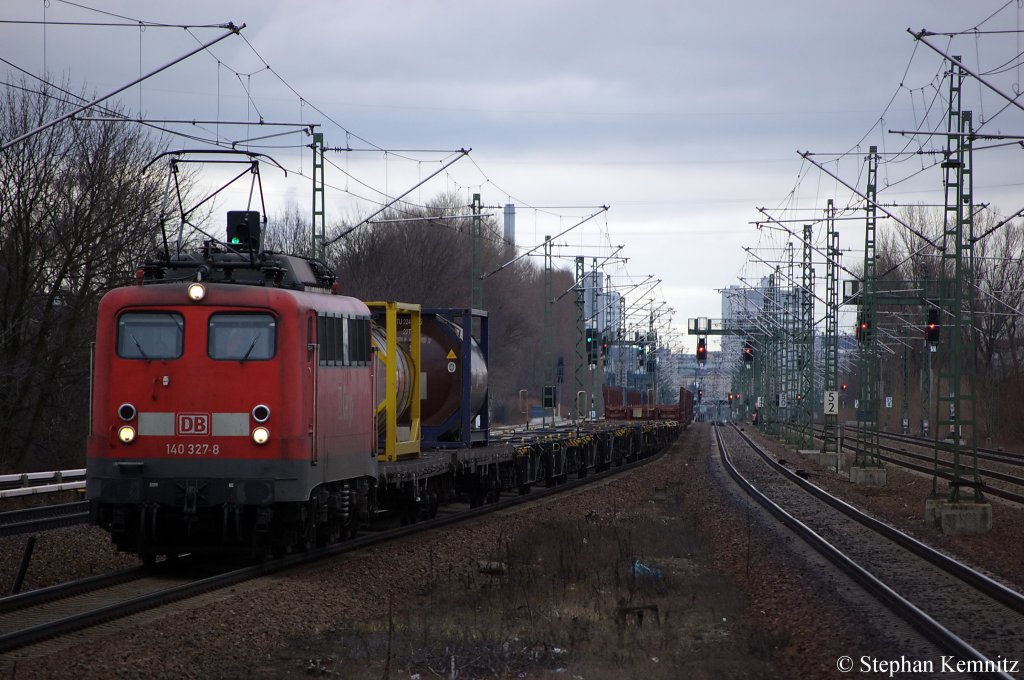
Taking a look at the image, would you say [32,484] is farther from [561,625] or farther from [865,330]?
[865,330]

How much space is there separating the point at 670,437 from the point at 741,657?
51475mm

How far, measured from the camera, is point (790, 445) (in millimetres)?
61500

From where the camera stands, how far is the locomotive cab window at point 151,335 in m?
13.8

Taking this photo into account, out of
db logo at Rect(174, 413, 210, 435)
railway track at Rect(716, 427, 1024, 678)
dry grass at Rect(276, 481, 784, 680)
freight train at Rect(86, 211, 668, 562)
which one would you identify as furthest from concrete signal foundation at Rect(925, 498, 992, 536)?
db logo at Rect(174, 413, 210, 435)

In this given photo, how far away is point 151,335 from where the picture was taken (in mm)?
13914

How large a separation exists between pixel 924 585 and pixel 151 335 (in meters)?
9.91

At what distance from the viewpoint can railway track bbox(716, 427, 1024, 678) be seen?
11.0 m

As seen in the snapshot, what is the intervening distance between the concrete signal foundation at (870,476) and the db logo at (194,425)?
2643 cm

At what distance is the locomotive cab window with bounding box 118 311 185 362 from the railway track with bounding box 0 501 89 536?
5911 millimetres

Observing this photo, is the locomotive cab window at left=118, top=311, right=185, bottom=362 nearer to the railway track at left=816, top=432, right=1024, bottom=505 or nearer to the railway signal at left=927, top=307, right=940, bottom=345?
the railway track at left=816, top=432, right=1024, bottom=505

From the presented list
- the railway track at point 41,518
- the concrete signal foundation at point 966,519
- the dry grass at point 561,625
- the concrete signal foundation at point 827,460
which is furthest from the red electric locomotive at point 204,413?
the concrete signal foundation at point 827,460

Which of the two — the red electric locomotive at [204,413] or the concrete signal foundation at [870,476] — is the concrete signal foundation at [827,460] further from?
the red electric locomotive at [204,413]

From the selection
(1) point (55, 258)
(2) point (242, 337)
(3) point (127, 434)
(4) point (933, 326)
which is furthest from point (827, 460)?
(3) point (127, 434)

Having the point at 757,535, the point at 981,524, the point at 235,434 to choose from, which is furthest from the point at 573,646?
the point at 981,524
